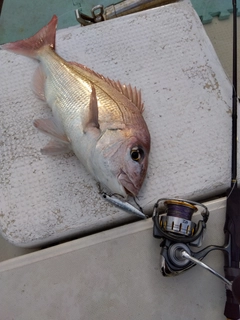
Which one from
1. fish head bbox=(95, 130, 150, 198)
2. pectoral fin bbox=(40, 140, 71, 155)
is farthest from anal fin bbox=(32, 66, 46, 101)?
fish head bbox=(95, 130, 150, 198)

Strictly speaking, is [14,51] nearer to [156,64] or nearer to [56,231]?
[156,64]

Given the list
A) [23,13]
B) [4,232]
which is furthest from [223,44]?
[4,232]

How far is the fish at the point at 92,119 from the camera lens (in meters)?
0.99

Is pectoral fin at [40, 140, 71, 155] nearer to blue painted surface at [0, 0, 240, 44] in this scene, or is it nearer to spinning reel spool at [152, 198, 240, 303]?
spinning reel spool at [152, 198, 240, 303]

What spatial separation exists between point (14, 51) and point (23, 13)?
0.88 metres

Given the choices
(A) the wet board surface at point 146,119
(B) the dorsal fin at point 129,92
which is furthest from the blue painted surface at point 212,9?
(B) the dorsal fin at point 129,92

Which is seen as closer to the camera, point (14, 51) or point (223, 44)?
point (14, 51)

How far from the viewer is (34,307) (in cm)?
102

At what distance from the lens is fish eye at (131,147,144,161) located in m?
Result: 0.99

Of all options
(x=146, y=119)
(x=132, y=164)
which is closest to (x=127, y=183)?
(x=132, y=164)

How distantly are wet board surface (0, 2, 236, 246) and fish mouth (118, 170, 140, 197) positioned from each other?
101 millimetres

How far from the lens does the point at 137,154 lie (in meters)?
1.00

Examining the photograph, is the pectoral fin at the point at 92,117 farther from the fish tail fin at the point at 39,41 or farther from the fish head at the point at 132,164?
the fish tail fin at the point at 39,41

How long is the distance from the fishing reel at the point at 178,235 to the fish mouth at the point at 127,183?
12 centimetres
